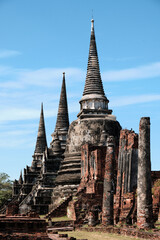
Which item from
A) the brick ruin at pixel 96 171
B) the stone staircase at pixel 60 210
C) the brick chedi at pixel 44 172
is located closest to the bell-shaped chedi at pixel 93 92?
the brick ruin at pixel 96 171

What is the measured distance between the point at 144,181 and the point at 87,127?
19697 mm

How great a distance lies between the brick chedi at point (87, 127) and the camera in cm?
3412

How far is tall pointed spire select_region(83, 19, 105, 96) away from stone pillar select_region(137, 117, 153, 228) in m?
22.0

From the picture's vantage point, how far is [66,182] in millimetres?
34000

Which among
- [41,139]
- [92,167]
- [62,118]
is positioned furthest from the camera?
[41,139]

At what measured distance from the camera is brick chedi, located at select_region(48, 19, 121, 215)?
112 ft

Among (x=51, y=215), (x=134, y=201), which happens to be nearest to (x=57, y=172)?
(x=51, y=215)

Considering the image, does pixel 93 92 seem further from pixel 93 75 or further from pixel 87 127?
pixel 87 127

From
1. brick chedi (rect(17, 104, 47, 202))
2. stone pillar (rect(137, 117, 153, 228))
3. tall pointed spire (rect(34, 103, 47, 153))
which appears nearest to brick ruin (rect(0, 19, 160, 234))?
stone pillar (rect(137, 117, 153, 228))

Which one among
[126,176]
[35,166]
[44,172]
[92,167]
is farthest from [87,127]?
[35,166]

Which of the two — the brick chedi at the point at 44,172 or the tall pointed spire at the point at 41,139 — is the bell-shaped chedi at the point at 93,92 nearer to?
the brick chedi at the point at 44,172

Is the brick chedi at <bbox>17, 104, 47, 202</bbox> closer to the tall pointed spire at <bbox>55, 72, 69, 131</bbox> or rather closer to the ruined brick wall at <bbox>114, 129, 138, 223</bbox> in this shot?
the tall pointed spire at <bbox>55, 72, 69, 131</bbox>

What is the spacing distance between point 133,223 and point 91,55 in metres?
24.0

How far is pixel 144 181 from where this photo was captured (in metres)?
16.8
